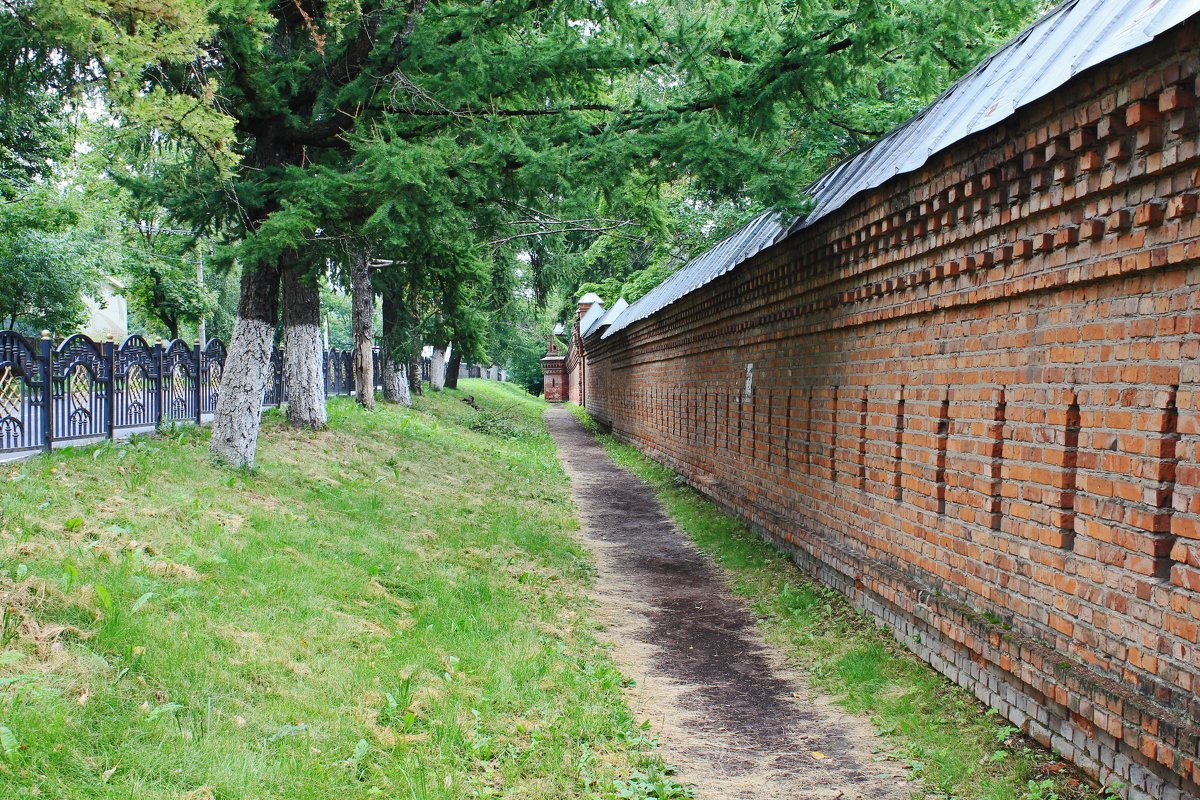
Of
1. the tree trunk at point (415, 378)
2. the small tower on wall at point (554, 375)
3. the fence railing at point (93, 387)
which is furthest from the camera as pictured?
the small tower on wall at point (554, 375)

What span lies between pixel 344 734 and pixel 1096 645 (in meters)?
3.18

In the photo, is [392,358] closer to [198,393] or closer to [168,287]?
[198,393]

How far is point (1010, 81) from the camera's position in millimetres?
4508

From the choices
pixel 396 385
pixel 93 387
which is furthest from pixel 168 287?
pixel 93 387

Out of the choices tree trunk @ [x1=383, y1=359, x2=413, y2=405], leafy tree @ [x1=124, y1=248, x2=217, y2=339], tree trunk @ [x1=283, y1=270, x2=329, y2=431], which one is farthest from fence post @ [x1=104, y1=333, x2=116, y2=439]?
leafy tree @ [x1=124, y1=248, x2=217, y2=339]

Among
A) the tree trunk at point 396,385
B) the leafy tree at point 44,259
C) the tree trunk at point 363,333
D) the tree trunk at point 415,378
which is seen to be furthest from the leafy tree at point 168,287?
the tree trunk at point 363,333

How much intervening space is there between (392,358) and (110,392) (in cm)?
1032

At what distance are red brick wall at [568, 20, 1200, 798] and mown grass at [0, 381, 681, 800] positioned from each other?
1.90 metres

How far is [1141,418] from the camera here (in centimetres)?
325

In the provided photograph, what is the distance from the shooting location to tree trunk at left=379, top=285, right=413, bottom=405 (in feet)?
65.1

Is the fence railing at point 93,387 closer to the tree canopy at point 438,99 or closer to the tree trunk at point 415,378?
the tree canopy at point 438,99

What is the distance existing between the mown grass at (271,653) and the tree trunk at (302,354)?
4381mm

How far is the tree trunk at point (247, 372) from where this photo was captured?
8.84m

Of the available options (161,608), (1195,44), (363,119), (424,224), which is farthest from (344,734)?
(363,119)
